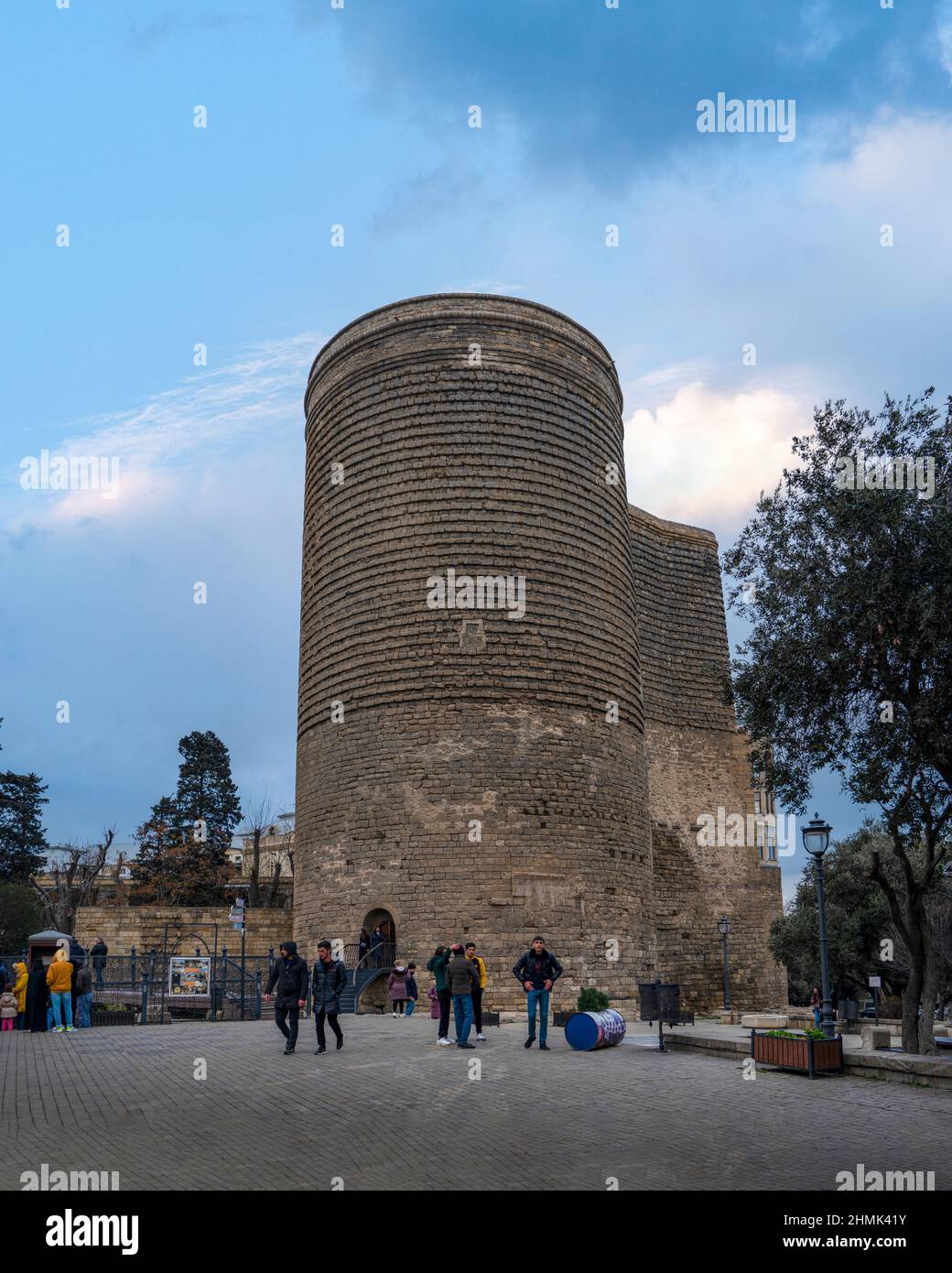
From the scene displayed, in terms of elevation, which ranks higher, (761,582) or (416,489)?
(416,489)

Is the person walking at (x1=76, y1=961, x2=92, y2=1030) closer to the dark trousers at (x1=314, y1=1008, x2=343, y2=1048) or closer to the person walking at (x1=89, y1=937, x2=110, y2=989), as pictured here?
the person walking at (x1=89, y1=937, x2=110, y2=989)

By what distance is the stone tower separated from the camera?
23.9 metres

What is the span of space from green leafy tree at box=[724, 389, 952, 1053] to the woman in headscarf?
11.1 meters

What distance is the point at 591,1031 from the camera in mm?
13688

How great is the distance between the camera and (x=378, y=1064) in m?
11.9

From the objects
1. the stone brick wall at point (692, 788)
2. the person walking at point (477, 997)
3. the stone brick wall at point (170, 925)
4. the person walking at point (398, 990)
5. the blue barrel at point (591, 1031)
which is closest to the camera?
the blue barrel at point (591, 1031)

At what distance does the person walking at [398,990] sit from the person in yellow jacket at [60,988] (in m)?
5.64

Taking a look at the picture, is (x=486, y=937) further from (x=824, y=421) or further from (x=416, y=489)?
(x=824, y=421)

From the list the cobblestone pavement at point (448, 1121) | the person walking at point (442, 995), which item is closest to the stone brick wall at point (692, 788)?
the person walking at point (442, 995)

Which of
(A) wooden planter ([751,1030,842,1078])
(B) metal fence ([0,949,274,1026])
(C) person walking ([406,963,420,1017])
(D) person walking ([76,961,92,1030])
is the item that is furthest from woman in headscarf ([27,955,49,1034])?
(A) wooden planter ([751,1030,842,1078])

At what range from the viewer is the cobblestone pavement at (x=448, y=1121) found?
676 centimetres

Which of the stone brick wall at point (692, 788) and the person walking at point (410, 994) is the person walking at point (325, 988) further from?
the stone brick wall at point (692, 788)

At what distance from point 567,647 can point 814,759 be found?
10.9 metres
